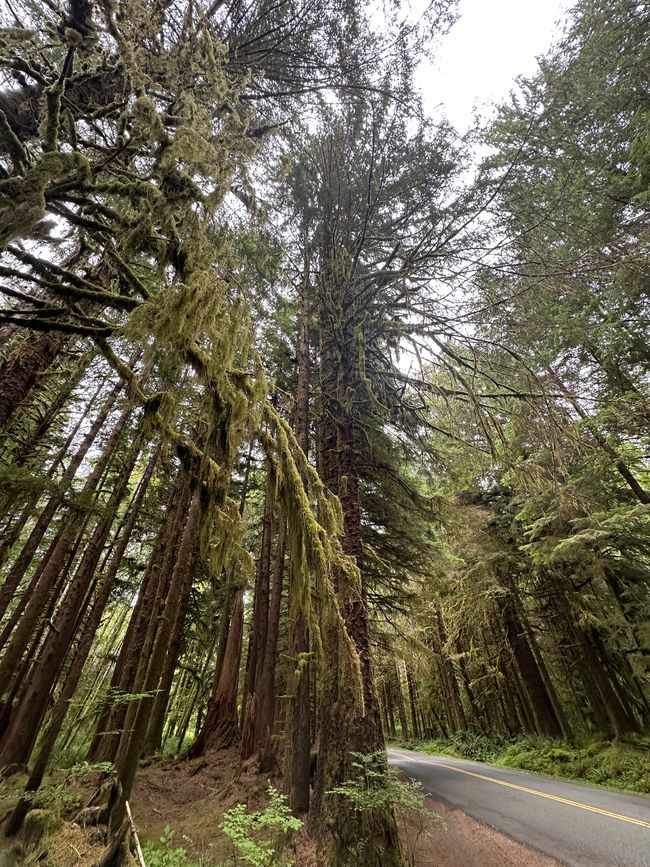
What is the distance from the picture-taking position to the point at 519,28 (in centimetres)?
814

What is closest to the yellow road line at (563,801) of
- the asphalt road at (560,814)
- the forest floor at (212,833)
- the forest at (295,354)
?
the asphalt road at (560,814)

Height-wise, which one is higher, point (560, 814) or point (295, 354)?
point (295, 354)

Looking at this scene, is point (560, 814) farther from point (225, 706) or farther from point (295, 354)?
point (295, 354)

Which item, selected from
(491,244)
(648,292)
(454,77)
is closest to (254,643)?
(491,244)

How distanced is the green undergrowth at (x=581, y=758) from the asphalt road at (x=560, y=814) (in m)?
0.81

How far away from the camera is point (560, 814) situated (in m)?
7.01

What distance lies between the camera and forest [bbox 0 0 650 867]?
11.6 feet

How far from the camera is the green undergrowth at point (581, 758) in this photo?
382 inches

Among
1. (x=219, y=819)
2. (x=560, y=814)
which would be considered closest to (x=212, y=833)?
(x=219, y=819)

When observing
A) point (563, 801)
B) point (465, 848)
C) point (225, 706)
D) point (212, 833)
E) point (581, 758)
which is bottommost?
point (465, 848)

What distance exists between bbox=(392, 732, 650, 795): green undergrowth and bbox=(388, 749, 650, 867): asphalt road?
0.81 m

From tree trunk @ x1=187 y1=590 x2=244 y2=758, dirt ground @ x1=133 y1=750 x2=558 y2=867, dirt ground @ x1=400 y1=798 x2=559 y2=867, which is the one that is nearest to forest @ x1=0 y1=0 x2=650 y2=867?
tree trunk @ x1=187 y1=590 x2=244 y2=758

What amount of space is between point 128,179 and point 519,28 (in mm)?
9463

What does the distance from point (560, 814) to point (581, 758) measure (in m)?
6.15
